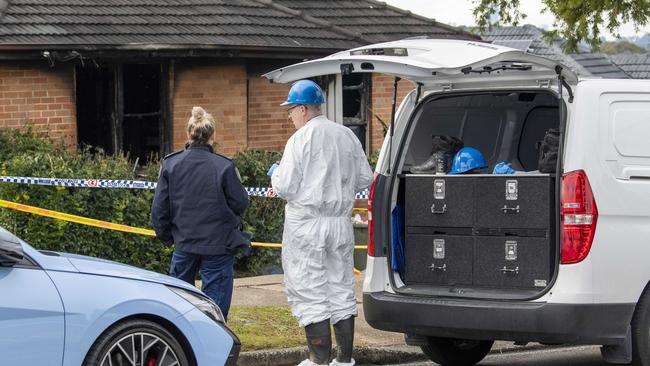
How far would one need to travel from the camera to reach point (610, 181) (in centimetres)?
755

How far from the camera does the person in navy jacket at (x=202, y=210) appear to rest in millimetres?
8586

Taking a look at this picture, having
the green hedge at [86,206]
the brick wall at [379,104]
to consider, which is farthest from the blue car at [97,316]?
the brick wall at [379,104]

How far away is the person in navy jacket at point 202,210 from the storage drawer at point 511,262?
1.63 m

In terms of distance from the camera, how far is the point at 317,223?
811 centimetres

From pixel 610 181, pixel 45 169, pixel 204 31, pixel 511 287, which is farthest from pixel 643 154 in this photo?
pixel 204 31

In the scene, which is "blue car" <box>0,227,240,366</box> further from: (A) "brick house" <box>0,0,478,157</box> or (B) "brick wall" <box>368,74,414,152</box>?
(B) "brick wall" <box>368,74,414,152</box>

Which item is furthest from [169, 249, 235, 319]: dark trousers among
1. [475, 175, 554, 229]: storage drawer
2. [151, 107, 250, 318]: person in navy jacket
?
[475, 175, 554, 229]: storage drawer

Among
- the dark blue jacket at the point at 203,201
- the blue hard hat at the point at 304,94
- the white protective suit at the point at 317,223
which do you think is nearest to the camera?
the white protective suit at the point at 317,223

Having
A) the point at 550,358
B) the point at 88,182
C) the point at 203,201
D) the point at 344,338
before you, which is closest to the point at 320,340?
the point at 344,338

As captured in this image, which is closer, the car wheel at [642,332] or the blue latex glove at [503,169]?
the car wheel at [642,332]

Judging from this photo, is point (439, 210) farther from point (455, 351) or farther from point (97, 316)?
point (97, 316)

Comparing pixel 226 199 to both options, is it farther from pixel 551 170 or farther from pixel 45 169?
pixel 45 169

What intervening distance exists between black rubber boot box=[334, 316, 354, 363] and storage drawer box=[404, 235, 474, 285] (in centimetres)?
46

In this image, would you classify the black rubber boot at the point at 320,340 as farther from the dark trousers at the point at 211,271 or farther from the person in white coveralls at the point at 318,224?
the dark trousers at the point at 211,271
